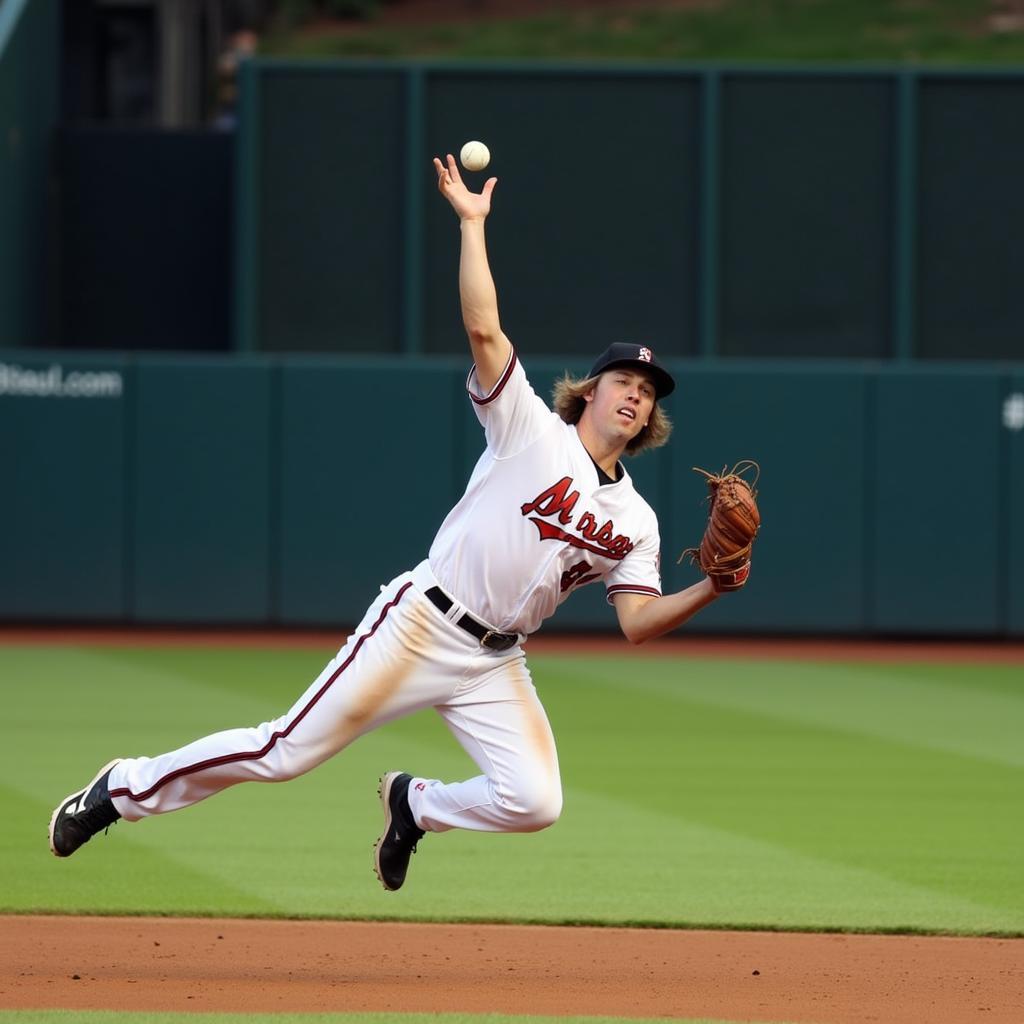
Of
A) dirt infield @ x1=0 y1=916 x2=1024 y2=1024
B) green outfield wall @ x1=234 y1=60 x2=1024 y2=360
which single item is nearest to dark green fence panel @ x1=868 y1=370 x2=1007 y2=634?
green outfield wall @ x1=234 y1=60 x2=1024 y2=360

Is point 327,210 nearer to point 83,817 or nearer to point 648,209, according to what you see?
point 648,209

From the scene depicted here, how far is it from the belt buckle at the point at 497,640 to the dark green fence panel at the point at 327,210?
40.3 feet

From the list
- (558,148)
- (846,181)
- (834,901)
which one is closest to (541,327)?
(558,148)

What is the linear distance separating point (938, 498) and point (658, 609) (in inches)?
413

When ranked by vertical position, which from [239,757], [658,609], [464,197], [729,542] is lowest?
[239,757]

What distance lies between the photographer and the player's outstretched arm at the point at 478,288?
17.5 ft

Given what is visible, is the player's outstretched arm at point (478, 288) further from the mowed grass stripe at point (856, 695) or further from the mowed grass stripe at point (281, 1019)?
the mowed grass stripe at point (856, 695)

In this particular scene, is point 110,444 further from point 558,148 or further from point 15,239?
point 558,148

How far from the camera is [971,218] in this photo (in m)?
17.8

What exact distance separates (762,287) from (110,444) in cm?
630

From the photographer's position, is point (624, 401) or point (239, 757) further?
point (624, 401)

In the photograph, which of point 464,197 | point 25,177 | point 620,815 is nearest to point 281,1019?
point 464,197

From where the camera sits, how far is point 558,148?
1780 centimetres

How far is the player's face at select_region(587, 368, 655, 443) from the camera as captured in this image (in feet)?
18.9
